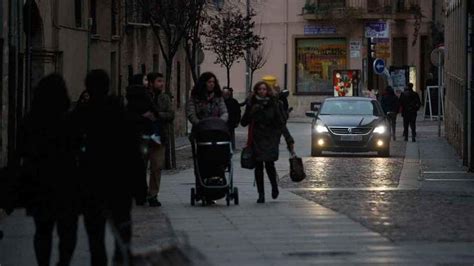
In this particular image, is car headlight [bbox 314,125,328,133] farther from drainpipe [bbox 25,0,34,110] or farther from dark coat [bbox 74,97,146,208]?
dark coat [bbox 74,97,146,208]

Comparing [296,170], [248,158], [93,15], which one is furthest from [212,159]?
[93,15]

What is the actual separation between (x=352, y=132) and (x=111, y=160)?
22692 mm

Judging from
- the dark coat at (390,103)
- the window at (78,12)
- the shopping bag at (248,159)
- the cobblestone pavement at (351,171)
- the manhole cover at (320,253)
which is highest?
the window at (78,12)

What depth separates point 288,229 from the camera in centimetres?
1459

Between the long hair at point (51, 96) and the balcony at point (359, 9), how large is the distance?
186 feet

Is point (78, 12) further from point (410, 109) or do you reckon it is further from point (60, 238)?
point (60, 238)

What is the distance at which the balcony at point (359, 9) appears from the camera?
66812mm

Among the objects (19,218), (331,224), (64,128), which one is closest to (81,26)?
(19,218)

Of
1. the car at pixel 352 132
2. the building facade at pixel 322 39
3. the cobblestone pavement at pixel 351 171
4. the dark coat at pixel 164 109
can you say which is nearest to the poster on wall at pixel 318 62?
the building facade at pixel 322 39

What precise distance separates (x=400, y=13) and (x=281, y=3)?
636 cm

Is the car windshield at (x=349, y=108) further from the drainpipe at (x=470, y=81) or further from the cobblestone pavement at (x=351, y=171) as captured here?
the drainpipe at (x=470, y=81)

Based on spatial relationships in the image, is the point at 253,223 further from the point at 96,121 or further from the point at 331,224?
the point at 96,121

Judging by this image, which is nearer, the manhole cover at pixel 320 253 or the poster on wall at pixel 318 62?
the manhole cover at pixel 320 253

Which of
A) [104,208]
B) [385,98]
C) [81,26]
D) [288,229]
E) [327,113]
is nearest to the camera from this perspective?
[104,208]
